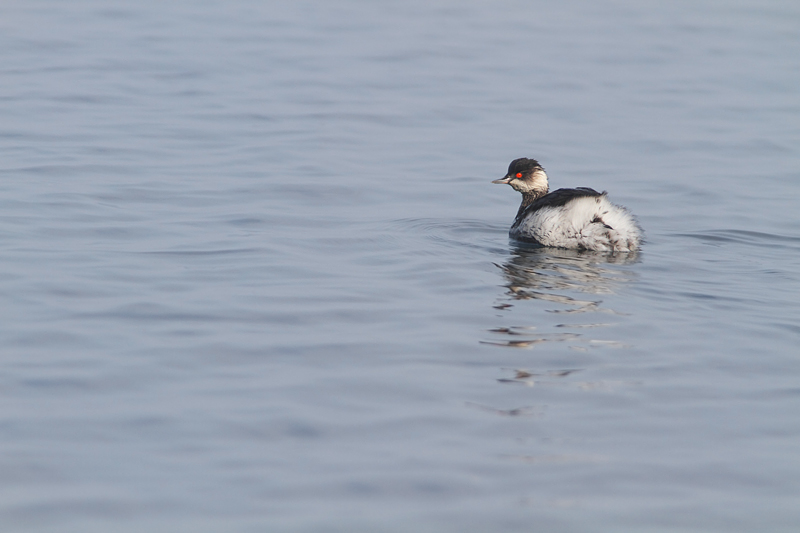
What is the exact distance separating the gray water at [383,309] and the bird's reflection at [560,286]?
0.12ft

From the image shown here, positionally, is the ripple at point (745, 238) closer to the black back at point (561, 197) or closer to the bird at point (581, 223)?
the bird at point (581, 223)

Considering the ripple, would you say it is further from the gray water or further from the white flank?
the white flank

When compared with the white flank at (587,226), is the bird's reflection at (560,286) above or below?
below

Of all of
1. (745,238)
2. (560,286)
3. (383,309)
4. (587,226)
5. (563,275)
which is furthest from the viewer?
(745,238)

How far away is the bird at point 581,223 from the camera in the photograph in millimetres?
9531

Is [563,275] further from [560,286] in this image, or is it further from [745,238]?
[745,238]

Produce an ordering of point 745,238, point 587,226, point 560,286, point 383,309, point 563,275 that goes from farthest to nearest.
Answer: point 745,238
point 587,226
point 563,275
point 560,286
point 383,309

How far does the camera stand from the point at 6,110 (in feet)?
50.3

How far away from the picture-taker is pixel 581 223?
961 centimetres

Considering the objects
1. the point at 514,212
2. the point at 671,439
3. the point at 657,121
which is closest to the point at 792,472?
the point at 671,439

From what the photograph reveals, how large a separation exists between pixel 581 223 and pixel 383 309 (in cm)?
261

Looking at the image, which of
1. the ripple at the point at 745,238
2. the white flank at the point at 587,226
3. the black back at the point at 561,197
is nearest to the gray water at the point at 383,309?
the ripple at the point at 745,238

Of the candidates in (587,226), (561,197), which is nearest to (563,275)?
(587,226)

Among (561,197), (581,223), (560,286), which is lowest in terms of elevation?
(560,286)
